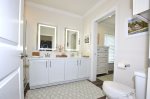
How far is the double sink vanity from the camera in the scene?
243 cm

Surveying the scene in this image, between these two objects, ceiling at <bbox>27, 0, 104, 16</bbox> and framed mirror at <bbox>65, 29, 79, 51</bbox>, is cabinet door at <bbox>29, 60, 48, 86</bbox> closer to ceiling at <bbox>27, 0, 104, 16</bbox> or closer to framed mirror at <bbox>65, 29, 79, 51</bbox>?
framed mirror at <bbox>65, 29, 79, 51</bbox>

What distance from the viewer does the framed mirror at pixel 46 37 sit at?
118 inches

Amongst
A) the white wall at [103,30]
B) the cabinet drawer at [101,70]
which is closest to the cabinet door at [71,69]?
the cabinet drawer at [101,70]

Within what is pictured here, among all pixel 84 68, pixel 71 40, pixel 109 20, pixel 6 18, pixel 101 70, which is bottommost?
pixel 101 70

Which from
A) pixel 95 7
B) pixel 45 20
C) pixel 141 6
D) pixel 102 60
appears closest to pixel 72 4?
pixel 95 7

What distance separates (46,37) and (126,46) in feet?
8.21

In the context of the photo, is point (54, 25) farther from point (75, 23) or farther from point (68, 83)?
point (68, 83)

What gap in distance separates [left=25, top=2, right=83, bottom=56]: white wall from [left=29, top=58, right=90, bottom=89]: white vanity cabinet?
690 millimetres

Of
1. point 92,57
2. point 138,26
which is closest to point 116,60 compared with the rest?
point 138,26

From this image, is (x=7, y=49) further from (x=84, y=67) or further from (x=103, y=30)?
(x=103, y=30)

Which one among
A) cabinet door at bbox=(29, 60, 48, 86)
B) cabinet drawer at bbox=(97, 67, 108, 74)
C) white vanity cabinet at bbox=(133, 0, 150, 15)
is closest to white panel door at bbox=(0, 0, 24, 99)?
white vanity cabinet at bbox=(133, 0, 150, 15)

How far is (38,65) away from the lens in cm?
245

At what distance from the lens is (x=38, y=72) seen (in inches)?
96.1

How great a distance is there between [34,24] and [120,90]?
9.81ft
